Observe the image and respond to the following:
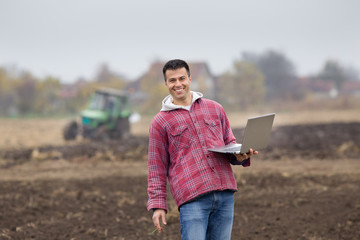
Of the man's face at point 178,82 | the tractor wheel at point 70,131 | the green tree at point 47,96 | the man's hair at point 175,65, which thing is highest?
the man's hair at point 175,65

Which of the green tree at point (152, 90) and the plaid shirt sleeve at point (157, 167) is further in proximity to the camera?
the green tree at point (152, 90)

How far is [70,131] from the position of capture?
1573 cm

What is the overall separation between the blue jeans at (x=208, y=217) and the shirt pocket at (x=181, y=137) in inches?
13.9

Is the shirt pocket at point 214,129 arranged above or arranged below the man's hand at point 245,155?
above

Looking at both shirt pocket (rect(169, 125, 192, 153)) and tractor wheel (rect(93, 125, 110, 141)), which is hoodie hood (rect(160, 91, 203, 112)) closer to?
shirt pocket (rect(169, 125, 192, 153))

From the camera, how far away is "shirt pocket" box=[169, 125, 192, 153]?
285 cm

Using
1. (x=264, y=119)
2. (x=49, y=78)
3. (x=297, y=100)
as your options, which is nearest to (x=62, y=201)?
(x=264, y=119)

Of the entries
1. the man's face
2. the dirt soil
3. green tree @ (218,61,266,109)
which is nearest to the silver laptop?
the man's face

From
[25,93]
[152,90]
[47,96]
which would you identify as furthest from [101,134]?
[152,90]

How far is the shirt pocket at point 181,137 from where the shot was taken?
9.36 feet

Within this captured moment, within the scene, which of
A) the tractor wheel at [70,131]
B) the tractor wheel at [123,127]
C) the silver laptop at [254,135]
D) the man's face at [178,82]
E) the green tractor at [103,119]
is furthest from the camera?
the tractor wheel at [123,127]

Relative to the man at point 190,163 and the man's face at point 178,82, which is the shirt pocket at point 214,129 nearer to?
the man at point 190,163

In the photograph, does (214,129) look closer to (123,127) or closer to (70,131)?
(70,131)

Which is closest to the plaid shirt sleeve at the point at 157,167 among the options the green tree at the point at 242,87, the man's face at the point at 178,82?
the man's face at the point at 178,82
